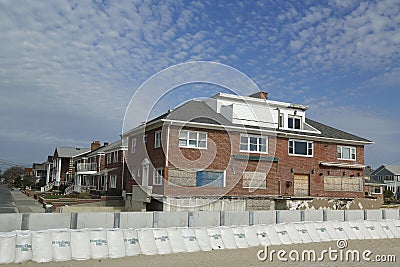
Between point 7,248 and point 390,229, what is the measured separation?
18.5 m

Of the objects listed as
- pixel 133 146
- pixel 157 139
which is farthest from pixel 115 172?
pixel 157 139

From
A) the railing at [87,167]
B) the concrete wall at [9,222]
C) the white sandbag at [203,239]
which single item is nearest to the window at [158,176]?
the white sandbag at [203,239]

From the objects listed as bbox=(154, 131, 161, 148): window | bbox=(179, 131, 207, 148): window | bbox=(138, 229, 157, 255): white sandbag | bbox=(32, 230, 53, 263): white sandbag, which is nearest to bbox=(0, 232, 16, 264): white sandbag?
bbox=(32, 230, 53, 263): white sandbag

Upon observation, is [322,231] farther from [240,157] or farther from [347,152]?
[347,152]

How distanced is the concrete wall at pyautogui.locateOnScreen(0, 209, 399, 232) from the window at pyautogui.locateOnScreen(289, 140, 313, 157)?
31.7ft

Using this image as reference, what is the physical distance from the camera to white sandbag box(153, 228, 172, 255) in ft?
47.8

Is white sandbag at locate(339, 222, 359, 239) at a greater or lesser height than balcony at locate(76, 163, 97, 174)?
lesser

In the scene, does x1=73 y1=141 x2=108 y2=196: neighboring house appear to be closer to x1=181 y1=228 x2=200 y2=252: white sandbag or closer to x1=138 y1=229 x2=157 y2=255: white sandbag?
x1=181 y1=228 x2=200 y2=252: white sandbag

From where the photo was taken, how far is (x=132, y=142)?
34.9 meters

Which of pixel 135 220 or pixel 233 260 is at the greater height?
pixel 135 220

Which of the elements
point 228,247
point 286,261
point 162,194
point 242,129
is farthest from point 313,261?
point 242,129

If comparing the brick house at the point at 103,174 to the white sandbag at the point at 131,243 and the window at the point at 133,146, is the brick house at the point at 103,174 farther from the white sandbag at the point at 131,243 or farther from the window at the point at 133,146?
the white sandbag at the point at 131,243

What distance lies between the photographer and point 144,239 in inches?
575

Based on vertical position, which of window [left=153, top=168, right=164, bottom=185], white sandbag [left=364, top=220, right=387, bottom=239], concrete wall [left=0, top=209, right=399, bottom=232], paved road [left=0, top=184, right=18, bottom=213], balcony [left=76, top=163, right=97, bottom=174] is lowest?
paved road [left=0, top=184, right=18, bottom=213]
